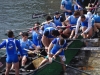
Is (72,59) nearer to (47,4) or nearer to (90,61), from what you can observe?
(90,61)

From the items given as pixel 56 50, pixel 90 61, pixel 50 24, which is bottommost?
pixel 90 61

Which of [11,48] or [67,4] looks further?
[67,4]

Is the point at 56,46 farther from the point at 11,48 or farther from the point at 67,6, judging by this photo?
the point at 67,6

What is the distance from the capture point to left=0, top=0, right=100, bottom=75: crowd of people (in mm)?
9469

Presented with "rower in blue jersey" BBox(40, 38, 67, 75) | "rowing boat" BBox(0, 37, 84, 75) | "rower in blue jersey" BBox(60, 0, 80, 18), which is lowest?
"rowing boat" BBox(0, 37, 84, 75)

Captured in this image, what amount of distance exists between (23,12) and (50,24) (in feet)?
49.8

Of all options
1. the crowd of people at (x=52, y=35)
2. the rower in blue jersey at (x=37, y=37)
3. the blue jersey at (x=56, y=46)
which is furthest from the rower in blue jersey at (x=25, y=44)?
the blue jersey at (x=56, y=46)

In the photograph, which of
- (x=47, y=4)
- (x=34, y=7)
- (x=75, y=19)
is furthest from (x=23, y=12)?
(x=75, y=19)

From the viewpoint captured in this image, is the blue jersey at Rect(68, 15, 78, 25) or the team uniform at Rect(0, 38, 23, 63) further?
the blue jersey at Rect(68, 15, 78, 25)

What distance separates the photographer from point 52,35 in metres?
10.7

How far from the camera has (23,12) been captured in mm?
26984

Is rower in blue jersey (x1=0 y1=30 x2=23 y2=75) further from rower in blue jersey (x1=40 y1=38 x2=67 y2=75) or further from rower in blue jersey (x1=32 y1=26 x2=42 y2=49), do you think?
rower in blue jersey (x1=32 y1=26 x2=42 y2=49)

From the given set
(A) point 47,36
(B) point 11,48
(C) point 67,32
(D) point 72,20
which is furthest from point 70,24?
(B) point 11,48

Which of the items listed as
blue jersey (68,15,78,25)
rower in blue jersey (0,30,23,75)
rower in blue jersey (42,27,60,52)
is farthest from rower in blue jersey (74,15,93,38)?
rower in blue jersey (0,30,23,75)
